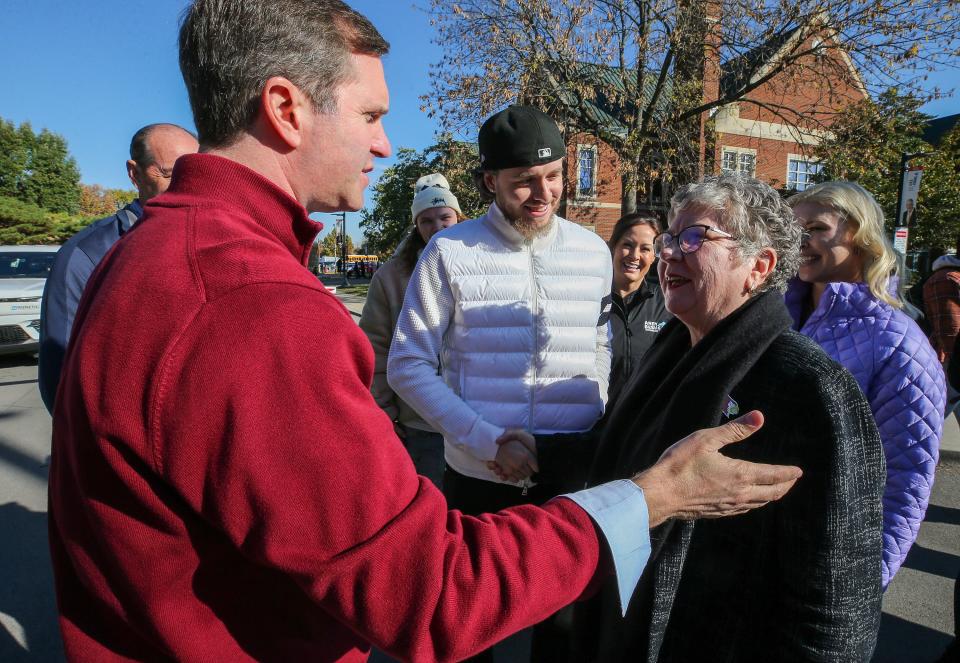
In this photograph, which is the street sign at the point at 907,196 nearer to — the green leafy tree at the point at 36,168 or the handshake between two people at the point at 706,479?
the handshake between two people at the point at 706,479

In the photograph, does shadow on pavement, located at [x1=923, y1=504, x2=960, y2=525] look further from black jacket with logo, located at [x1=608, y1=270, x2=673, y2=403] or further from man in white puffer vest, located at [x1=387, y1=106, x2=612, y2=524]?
man in white puffer vest, located at [x1=387, y1=106, x2=612, y2=524]

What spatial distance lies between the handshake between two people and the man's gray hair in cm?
92

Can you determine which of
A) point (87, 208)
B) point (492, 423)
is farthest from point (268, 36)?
point (87, 208)

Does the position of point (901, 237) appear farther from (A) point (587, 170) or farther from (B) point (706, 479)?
(B) point (706, 479)

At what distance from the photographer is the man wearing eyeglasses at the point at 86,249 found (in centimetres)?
246

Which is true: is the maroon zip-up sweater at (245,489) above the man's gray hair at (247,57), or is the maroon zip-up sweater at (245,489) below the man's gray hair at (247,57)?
below

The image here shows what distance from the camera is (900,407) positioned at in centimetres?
207

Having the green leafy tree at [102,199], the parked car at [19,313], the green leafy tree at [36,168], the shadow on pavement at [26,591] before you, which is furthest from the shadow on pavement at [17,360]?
the green leafy tree at [102,199]

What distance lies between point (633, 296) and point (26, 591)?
159 inches

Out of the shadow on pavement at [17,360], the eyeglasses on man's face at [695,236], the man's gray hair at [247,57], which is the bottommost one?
the shadow on pavement at [17,360]

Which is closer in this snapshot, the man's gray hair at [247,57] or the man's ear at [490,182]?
the man's gray hair at [247,57]

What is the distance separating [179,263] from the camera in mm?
817

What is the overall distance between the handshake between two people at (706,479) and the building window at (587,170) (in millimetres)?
14003

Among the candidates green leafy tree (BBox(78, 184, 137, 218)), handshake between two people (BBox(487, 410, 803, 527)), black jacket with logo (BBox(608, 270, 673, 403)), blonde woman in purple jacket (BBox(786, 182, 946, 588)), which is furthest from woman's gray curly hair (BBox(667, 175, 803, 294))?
green leafy tree (BBox(78, 184, 137, 218))
